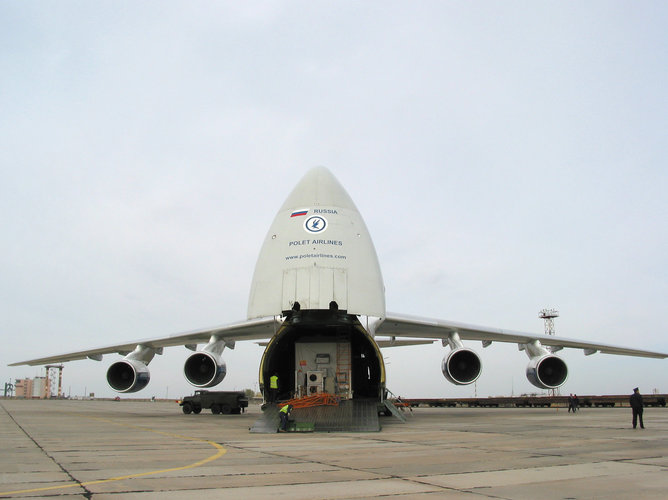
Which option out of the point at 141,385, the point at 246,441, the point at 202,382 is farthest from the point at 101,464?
the point at 141,385

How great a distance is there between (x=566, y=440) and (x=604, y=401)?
32898mm

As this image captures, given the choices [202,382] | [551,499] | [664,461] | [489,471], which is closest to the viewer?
[551,499]

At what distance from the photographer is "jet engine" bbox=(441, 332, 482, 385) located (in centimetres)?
1755

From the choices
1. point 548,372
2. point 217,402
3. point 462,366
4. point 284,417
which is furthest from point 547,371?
point 217,402

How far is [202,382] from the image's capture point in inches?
741

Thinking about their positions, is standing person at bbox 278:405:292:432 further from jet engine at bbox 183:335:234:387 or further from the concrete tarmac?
jet engine at bbox 183:335:234:387

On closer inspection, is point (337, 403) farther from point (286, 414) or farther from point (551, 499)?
point (551, 499)

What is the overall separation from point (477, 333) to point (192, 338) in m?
10.2

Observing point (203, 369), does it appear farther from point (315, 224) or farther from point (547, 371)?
point (547, 371)

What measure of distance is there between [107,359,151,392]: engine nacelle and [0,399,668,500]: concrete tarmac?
8444 mm

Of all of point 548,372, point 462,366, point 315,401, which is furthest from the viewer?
point 548,372

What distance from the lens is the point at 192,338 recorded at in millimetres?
20828

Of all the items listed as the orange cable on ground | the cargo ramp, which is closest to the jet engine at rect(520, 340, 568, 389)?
the cargo ramp

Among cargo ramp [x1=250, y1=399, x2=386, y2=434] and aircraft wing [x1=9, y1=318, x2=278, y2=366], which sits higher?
aircraft wing [x1=9, y1=318, x2=278, y2=366]
